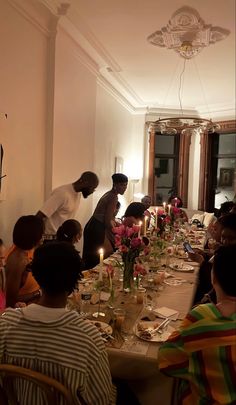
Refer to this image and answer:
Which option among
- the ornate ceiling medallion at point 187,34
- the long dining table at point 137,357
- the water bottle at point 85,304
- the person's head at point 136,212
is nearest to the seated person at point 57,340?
the long dining table at point 137,357

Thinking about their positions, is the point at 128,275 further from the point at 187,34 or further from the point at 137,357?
the point at 187,34

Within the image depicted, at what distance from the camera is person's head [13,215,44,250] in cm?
224

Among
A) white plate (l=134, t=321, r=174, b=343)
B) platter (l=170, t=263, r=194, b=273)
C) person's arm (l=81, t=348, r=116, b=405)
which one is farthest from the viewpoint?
platter (l=170, t=263, r=194, b=273)

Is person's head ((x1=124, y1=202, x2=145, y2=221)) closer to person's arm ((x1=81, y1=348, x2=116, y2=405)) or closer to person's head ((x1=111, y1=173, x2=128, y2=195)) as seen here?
person's head ((x1=111, y1=173, x2=128, y2=195))

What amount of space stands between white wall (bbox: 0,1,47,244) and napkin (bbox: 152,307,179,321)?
Answer: 162 cm

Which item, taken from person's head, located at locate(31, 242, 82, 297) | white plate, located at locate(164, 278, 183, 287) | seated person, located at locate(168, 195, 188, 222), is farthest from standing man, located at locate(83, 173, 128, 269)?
person's head, located at locate(31, 242, 82, 297)

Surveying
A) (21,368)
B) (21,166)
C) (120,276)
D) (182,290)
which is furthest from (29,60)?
(21,368)

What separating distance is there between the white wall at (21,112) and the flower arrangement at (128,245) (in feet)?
4.08

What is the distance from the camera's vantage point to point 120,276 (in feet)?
9.13

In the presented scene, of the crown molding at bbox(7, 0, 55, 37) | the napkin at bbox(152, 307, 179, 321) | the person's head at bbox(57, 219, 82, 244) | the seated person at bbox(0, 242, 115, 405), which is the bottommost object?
the napkin at bbox(152, 307, 179, 321)

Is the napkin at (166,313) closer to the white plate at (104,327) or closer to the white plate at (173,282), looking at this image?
the white plate at (104,327)

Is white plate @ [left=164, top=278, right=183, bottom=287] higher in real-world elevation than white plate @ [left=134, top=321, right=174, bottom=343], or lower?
lower

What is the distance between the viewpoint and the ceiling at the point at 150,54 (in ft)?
11.5

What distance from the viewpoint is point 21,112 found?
3.33 meters
